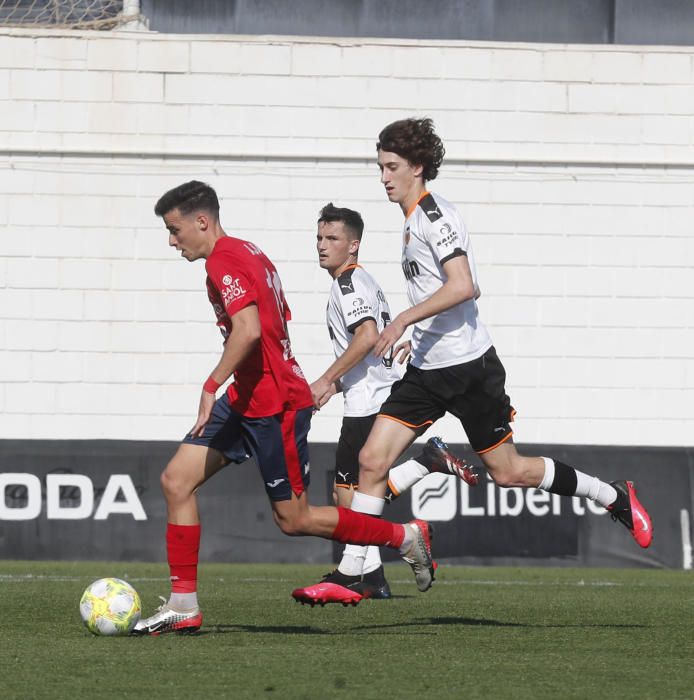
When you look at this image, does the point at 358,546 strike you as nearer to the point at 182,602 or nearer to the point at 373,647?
the point at 182,602

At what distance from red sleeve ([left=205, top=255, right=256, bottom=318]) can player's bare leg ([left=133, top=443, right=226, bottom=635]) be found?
69cm

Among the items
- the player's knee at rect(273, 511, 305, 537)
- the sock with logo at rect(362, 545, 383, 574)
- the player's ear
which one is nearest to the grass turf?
the sock with logo at rect(362, 545, 383, 574)

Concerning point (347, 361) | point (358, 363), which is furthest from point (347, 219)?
point (347, 361)

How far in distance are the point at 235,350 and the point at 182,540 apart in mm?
937

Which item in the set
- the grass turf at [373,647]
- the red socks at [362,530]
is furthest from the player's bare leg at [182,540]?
the red socks at [362,530]

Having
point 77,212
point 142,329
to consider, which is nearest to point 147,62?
point 77,212

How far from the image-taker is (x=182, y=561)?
638cm

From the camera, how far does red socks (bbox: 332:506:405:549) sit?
6496 millimetres

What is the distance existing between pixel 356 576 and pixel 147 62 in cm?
825

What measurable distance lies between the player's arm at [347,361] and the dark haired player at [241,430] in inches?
19.5

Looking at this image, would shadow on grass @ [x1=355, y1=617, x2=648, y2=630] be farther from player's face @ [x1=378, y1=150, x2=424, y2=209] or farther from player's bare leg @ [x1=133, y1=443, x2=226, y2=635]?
player's face @ [x1=378, y1=150, x2=424, y2=209]

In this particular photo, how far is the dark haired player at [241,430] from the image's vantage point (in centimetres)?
634

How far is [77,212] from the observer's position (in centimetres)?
1408

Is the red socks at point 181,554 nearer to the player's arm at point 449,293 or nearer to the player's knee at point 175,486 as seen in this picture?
the player's knee at point 175,486
